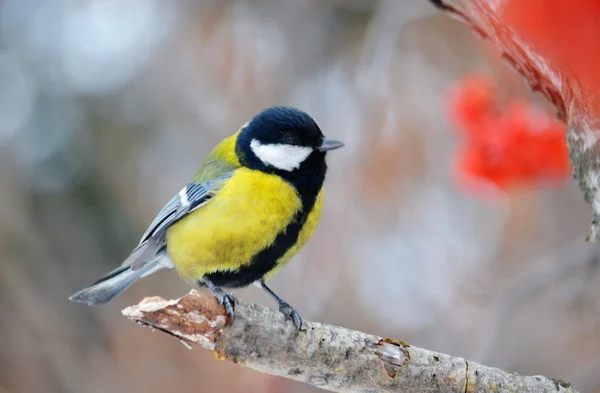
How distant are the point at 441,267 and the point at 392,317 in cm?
33

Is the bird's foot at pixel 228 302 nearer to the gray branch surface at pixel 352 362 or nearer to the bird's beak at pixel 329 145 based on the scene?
the gray branch surface at pixel 352 362

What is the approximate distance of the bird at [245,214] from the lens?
1.58 metres

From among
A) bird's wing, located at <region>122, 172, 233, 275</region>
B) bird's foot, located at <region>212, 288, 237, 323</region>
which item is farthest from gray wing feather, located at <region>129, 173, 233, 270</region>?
bird's foot, located at <region>212, 288, 237, 323</region>

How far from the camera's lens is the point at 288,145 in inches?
67.1

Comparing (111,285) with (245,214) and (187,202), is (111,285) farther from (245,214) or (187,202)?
(245,214)

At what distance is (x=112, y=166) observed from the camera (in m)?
3.77

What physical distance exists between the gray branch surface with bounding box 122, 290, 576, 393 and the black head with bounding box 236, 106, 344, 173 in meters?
0.53

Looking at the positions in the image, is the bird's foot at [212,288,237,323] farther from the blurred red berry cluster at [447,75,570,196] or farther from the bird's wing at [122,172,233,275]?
the blurred red berry cluster at [447,75,570,196]

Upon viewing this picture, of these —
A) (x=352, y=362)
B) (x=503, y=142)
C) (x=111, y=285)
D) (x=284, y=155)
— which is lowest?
(x=111, y=285)

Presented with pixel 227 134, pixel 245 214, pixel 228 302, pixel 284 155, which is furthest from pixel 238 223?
pixel 227 134

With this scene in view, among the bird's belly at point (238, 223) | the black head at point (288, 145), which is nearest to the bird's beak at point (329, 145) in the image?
the black head at point (288, 145)

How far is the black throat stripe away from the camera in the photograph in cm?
160

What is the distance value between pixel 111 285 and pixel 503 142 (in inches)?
49.6

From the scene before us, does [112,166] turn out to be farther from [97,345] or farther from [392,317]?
[392,317]
